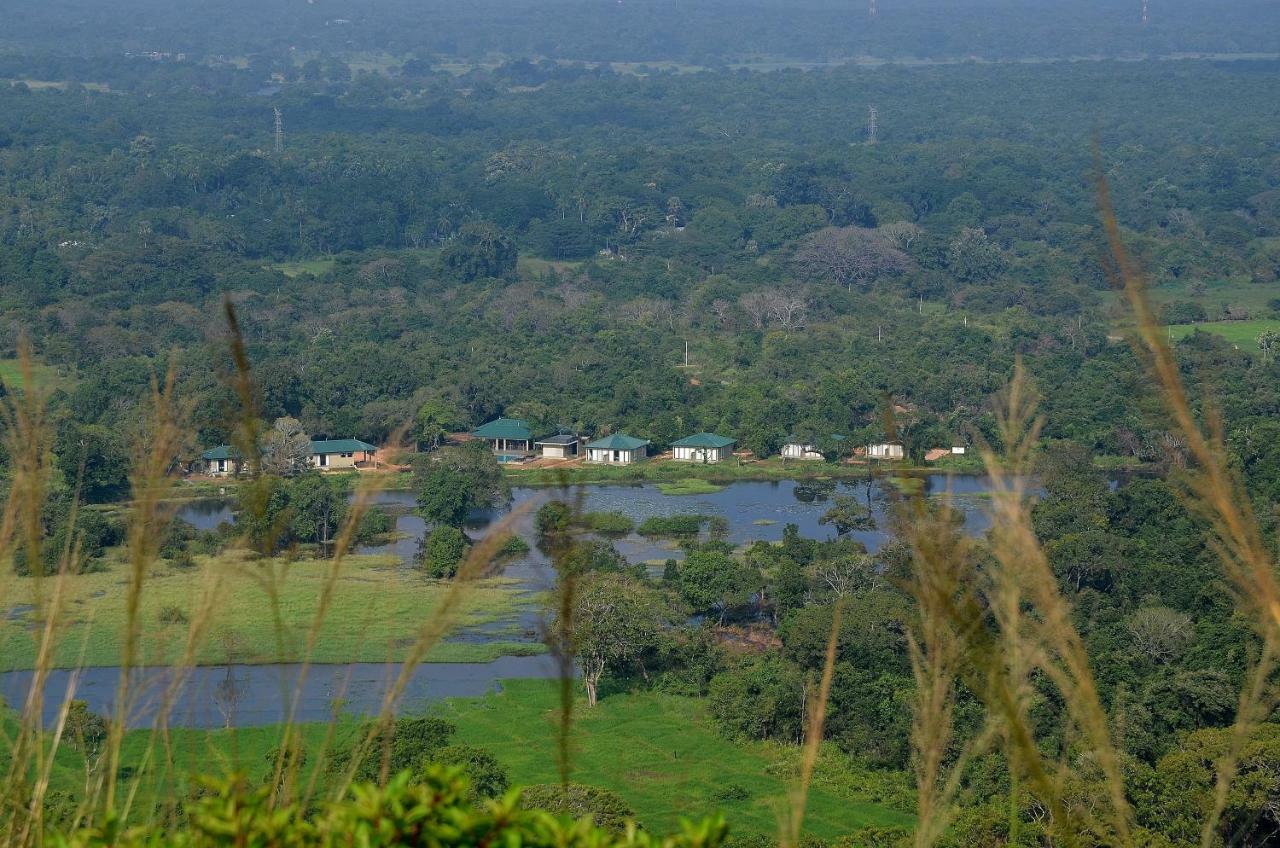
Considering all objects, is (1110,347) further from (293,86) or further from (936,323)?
(293,86)

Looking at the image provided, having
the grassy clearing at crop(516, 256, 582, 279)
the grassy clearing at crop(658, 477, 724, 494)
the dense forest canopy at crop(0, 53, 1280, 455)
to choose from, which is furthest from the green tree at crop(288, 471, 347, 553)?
the grassy clearing at crop(516, 256, 582, 279)

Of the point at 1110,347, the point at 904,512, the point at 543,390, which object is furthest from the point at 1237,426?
the point at 904,512

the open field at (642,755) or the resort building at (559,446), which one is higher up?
the resort building at (559,446)

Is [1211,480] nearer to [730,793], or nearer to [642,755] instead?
[730,793]

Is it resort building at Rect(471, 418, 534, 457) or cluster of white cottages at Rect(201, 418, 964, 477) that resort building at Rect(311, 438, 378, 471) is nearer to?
cluster of white cottages at Rect(201, 418, 964, 477)

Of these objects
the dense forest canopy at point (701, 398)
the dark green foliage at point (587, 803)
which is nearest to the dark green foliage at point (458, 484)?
the dense forest canopy at point (701, 398)

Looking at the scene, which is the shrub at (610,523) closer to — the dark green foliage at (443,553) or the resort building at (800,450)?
the dark green foliage at (443,553)
